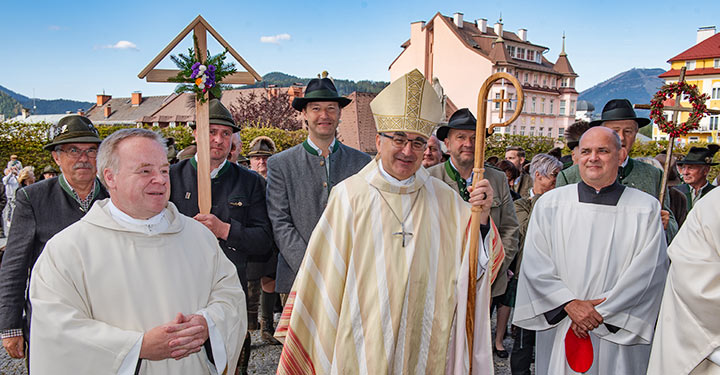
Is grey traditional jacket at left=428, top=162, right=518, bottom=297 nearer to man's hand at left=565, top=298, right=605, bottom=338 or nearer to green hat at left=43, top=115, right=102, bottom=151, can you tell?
man's hand at left=565, top=298, right=605, bottom=338

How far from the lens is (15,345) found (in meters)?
3.31

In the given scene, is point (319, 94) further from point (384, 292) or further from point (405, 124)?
point (384, 292)

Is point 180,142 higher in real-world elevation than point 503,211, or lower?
higher

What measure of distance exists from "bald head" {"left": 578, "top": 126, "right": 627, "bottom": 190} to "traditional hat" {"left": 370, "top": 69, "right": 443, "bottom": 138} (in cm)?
129

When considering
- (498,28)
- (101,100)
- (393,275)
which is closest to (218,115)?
(393,275)

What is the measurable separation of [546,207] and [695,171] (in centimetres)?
570

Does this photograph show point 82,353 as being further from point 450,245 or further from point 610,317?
point 610,317

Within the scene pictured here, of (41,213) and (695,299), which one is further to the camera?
(41,213)

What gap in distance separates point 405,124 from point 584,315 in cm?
186

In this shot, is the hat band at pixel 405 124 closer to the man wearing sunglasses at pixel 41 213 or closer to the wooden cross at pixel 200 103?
the wooden cross at pixel 200 103

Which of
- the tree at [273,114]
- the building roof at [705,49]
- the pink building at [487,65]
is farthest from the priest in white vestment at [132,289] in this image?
the building roof at [705,49]

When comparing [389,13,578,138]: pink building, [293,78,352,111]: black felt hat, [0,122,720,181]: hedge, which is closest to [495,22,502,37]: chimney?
[389,13,578,138]: pink building

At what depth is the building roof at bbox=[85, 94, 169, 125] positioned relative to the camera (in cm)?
7131

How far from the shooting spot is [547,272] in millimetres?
3785
